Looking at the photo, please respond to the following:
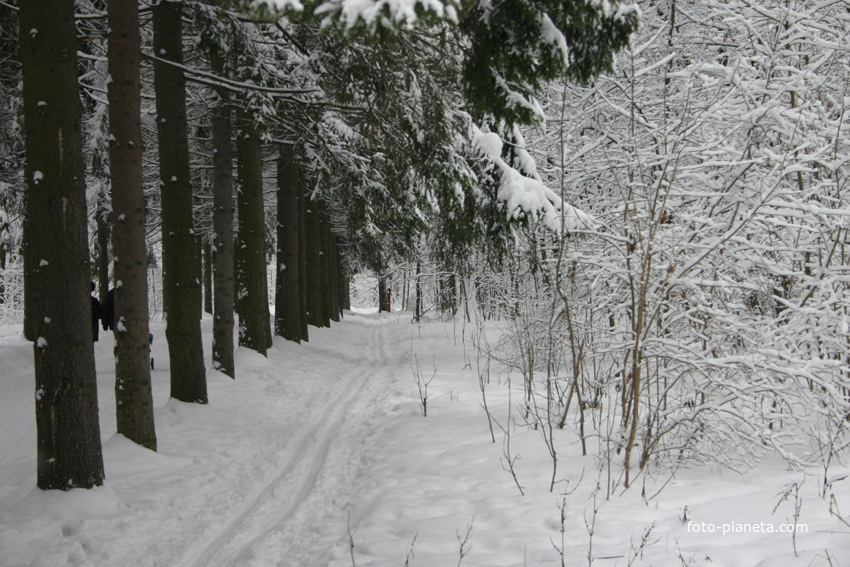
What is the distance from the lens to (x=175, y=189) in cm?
791

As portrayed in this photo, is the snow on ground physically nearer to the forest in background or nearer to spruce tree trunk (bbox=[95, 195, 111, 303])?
the forest in background

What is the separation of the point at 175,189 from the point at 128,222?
1.96 meters

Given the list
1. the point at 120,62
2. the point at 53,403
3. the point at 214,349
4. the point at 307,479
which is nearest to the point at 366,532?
the point at 307,479

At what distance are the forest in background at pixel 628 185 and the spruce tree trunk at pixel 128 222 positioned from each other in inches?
43.0

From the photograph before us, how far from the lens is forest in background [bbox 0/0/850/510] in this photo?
4562mm

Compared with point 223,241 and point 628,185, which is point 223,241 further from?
point 628,185

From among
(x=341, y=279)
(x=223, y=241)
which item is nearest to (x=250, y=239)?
(x=223, y=241)

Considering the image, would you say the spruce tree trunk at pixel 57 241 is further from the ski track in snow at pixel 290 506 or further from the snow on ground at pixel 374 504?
the ski track in snow at pixel 290 506

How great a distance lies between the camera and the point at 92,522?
4590 millimetres

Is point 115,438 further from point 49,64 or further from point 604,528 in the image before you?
point 604,528

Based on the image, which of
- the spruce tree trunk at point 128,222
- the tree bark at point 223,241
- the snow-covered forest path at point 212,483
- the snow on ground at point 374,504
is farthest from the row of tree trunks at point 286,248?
the spruce tree trunk at point 128,222

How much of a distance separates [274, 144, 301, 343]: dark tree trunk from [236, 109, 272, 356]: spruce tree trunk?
2.05 m

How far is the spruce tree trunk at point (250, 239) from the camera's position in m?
11.2

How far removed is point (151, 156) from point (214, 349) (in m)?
7.67
